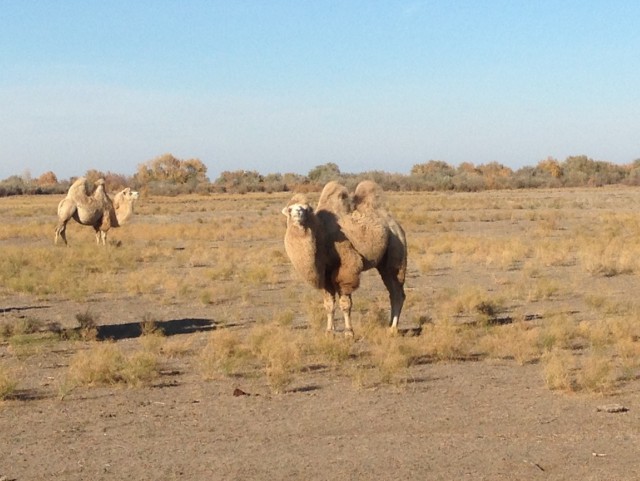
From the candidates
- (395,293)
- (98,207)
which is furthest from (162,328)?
(98,207)

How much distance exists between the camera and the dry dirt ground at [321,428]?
7.06 metres

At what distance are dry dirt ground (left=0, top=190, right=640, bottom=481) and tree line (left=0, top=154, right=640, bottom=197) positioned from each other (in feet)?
200

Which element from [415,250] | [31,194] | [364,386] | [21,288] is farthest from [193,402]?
[31,194]

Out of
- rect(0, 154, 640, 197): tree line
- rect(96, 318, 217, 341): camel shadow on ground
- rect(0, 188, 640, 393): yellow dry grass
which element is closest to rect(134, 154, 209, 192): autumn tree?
rect(0, 154, 640, 197): tree line

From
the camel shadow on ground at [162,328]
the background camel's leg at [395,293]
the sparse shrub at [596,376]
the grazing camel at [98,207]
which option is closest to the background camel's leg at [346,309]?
the background camel's leg at [395,293]

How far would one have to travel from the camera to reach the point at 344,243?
1228 cm

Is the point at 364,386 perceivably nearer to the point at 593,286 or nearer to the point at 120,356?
the point at 120,356

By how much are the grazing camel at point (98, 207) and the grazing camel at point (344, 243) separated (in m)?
16.0

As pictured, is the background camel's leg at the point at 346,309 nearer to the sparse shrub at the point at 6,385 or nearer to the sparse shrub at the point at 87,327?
the sparse shrub at the point at 87,327

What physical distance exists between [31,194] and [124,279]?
68.3 metres

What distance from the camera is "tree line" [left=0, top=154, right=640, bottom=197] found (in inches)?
3206

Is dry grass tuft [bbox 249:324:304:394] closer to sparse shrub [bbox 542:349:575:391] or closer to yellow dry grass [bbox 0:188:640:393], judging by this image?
yellow dry grass [bbox 0:188:640:393]

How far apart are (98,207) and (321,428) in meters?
20.3

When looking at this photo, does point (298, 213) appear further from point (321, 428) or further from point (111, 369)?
point (321, 428)
